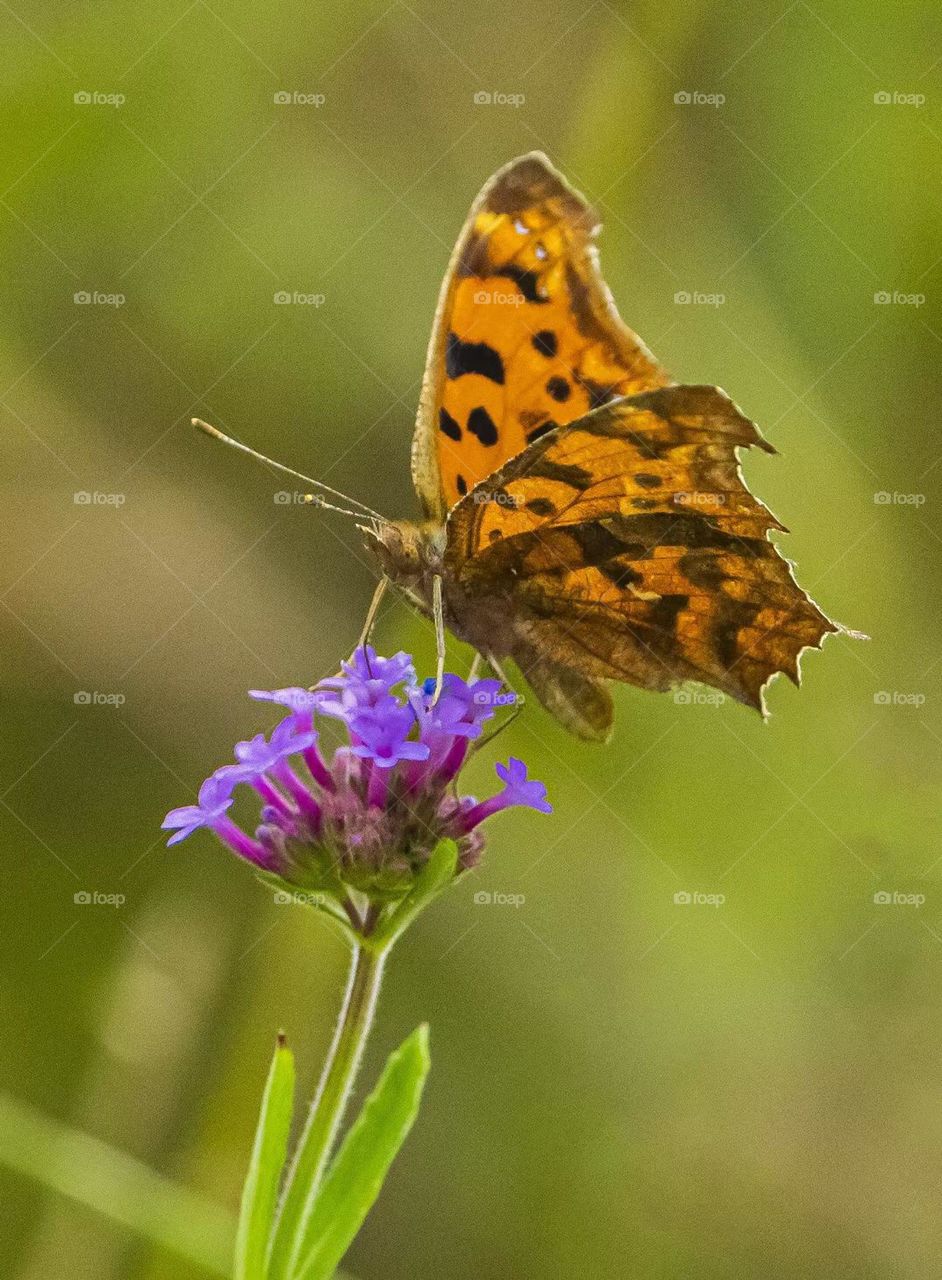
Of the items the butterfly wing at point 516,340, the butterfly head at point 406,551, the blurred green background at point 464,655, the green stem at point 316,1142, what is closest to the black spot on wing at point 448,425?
the butterfly wing at point 516,340

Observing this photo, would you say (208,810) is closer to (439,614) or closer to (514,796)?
(514,796)

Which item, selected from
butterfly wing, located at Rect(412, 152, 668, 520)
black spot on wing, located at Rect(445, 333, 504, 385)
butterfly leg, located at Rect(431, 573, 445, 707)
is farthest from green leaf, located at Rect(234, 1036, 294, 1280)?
black spot on wing, located at Rect(445, 333, 504, 385)

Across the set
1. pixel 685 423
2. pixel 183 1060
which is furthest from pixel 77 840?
pixel 685 423

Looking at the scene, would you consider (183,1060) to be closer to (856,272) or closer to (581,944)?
(581,944)

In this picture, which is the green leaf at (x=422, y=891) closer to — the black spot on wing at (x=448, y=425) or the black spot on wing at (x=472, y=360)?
the black spot on wing at (x=448, y=425)

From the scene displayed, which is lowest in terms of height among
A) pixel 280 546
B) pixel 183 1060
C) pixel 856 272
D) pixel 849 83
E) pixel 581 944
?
pixel 183 1060

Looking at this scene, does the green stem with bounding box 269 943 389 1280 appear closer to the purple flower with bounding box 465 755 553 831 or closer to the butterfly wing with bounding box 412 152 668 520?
the purple flower with bounding box 465 755 553 831
